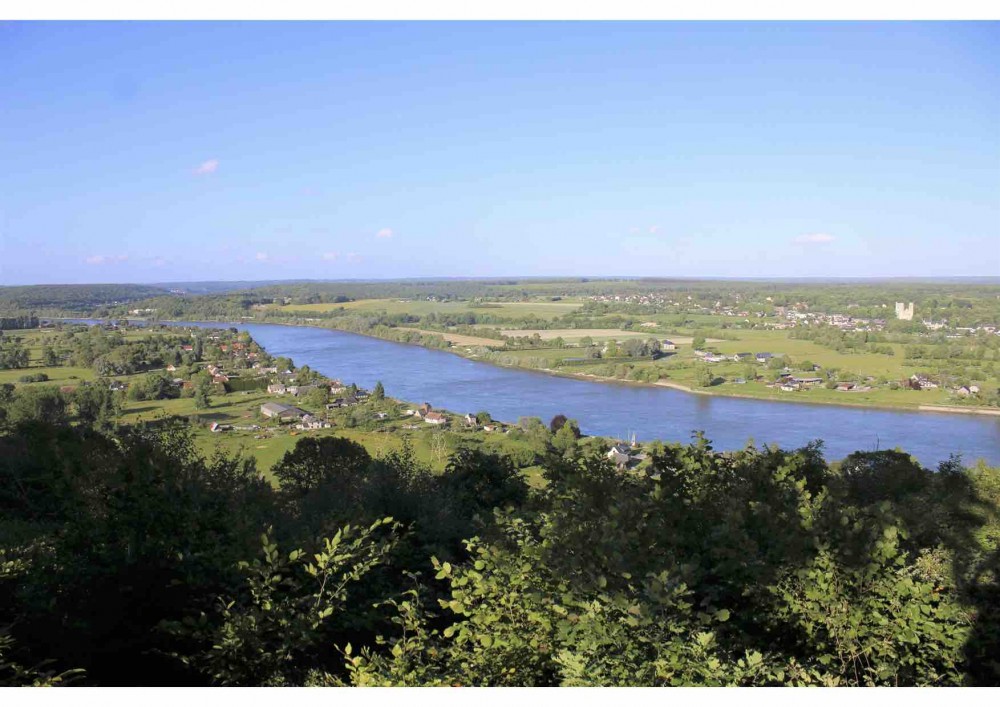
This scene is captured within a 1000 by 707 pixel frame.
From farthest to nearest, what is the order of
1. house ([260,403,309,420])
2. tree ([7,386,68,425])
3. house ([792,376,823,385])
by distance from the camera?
1. house ([792,376,823,385])
2. house ([260,403,309,420])
3. tree ([7,386,68,425])

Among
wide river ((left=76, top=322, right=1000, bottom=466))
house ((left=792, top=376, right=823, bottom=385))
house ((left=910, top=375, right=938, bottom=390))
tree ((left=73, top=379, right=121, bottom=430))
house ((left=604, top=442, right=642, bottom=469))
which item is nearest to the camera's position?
house ((left=604, top=442, right=642, bottom=469))

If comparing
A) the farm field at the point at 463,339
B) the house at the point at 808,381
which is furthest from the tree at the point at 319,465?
the farm field at the point at 463,339

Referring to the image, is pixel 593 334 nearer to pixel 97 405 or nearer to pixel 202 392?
pixel 202 392

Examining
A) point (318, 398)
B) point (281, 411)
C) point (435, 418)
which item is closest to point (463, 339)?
point (318, 398)

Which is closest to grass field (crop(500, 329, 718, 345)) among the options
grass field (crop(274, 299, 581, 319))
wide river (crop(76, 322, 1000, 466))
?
grass field (crop(274, 299, 581, 319))

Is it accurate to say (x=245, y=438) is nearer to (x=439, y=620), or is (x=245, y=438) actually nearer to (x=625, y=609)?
(x=439, y=620)

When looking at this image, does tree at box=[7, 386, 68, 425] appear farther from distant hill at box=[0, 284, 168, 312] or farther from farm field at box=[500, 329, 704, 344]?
farm field at box=[500, 329, 704, 344]

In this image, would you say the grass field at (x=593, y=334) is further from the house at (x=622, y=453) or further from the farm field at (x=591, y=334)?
the house at (x=622, y=453)
